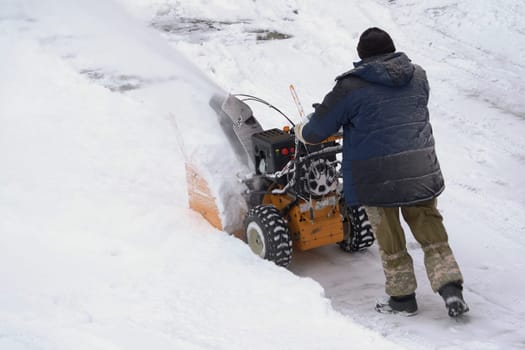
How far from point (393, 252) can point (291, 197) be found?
0.99 meters

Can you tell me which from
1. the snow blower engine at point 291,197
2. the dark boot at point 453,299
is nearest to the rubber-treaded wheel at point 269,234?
the snow blower engine at point 291,197

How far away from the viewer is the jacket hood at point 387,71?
4.07 meters

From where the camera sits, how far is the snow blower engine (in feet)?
16.1

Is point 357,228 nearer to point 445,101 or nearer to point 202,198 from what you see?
point 202,198

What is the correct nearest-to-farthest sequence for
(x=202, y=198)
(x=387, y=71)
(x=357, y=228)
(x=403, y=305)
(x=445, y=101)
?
(x=387, y=71) < (x=403, y=305) < (x=357, y=228) < (x=202, y=198) < (x=445, y=101)

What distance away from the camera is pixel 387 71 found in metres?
4.07

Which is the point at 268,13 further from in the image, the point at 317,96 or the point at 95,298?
the point at 95,298

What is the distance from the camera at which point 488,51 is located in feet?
31.0

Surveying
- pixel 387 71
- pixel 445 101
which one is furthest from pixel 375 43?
pixel 445 101

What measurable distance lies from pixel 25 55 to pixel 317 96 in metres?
3.79

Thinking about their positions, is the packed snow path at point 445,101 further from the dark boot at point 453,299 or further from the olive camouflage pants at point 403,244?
the olive camouflage pants at point 403,244

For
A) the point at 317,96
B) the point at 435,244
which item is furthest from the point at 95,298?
the point at 317,96

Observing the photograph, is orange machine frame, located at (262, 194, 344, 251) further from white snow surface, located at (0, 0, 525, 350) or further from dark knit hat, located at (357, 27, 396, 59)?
dark knit hat, located at (357, 27, 396, 59)

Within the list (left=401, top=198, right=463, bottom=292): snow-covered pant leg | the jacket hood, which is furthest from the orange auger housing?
the jacket hood
